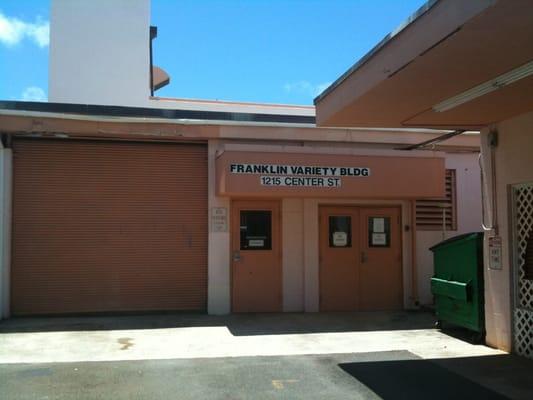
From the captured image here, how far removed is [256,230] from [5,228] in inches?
187

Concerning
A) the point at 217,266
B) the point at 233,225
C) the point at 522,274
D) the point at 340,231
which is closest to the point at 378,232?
the point at 340,231

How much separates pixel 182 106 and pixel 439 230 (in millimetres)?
14940

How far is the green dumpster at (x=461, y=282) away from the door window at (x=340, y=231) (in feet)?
8.44

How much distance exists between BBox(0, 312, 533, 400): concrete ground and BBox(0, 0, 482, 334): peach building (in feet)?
2.62

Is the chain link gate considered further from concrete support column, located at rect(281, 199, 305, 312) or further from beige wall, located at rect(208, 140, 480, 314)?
concrete support column, located at rect(281, 199, 305, 312)

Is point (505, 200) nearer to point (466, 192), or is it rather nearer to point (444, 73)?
point (444, 73)

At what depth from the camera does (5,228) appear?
11.2 metres

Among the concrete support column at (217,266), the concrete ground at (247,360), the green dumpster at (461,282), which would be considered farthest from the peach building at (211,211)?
the green dumpster at (461,282)

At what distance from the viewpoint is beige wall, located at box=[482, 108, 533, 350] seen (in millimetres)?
8227

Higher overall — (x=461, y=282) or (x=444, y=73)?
(x=444, y=73)

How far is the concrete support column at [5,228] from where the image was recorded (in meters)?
11.1

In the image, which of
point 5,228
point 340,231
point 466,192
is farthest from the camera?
point 466,192

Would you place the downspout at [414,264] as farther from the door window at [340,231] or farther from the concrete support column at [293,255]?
the concrete support column at [293,255]

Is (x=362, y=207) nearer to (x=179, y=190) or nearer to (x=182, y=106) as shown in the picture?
(x=179, y=190)
